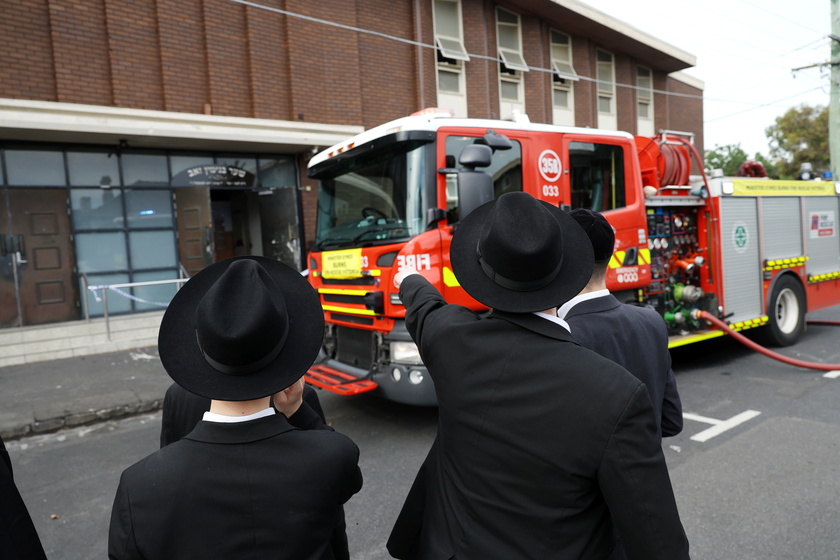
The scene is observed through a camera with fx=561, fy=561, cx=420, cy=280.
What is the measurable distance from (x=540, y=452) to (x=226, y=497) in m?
0.79

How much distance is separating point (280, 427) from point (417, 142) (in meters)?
3.74

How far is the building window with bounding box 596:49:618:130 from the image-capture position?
18.2m

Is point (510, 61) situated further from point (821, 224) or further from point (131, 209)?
point (131, 209)

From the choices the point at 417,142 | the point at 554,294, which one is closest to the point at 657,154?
the point at 417,142

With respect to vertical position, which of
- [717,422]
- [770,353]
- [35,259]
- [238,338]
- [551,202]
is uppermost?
[551,202]

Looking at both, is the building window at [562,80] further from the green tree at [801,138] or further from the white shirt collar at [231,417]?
the green tree at [801,138]

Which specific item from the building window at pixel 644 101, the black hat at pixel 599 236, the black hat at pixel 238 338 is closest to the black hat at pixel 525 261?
the black hat at pixel 238 338

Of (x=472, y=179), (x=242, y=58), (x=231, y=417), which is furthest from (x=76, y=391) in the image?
(x=242, y=58)

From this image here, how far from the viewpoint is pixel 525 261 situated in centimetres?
151

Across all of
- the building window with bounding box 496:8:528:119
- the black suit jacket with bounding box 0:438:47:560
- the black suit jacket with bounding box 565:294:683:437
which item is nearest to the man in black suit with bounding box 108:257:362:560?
the black suit jacket with bounding box 0:438:47:560

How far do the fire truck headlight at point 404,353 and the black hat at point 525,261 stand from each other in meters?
3.10

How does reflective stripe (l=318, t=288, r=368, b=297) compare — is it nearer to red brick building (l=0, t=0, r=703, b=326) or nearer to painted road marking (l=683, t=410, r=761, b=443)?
painted road marking (l=683, t=410, r=761, b=443)

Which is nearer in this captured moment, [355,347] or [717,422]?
[717,422]

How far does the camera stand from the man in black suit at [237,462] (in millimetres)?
1321
